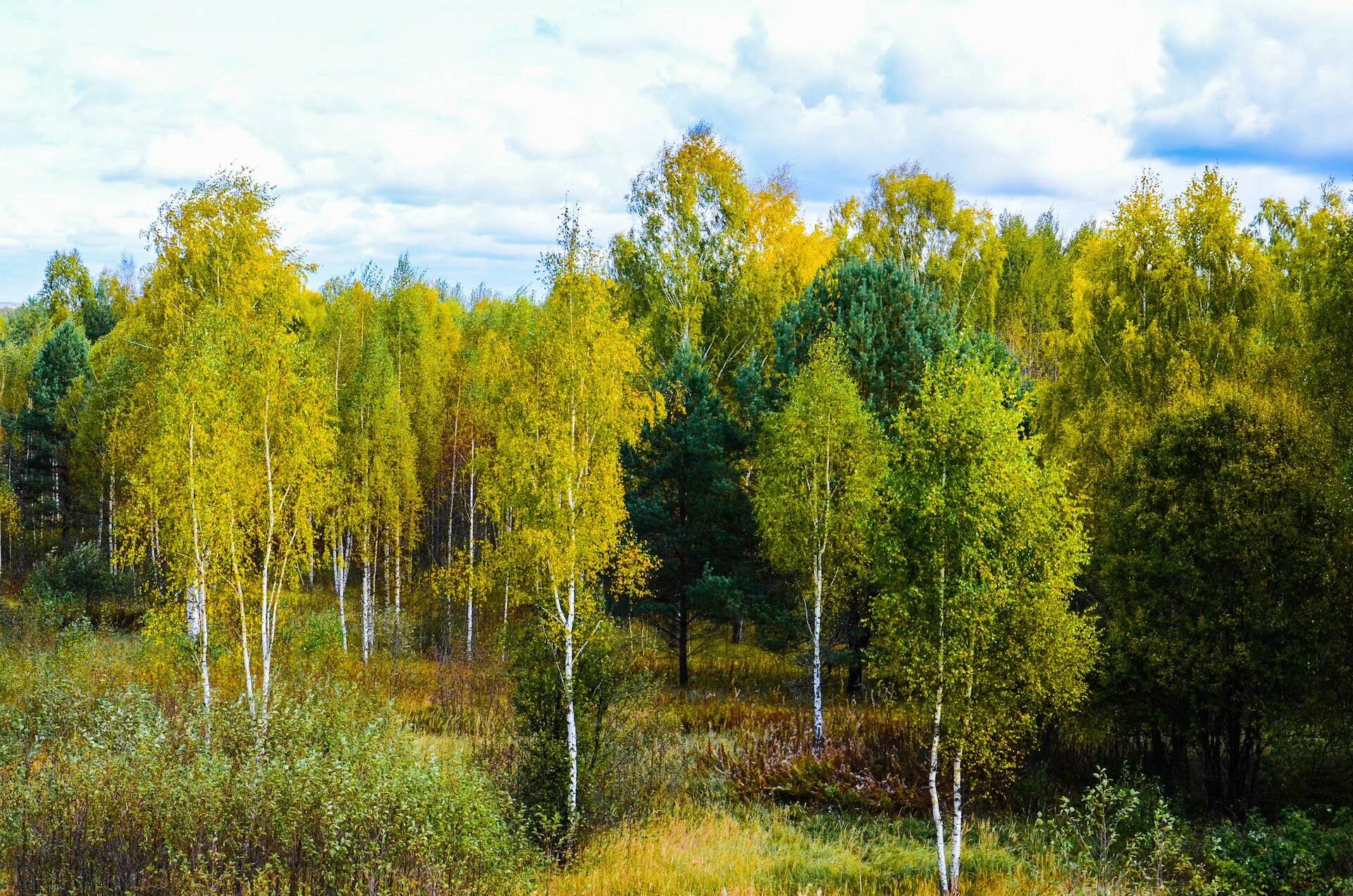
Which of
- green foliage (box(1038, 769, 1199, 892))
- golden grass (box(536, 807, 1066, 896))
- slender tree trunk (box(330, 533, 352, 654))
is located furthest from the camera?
slender tree trunk (box(330, 533, 352, 654))

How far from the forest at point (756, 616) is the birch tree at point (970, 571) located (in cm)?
7

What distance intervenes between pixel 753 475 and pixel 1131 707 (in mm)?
13757

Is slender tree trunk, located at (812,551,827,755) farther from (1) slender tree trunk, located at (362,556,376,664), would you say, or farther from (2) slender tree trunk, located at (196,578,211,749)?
(1) slender tree trunk, located at (362,556,376,664)

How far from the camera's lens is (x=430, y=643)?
33125 mm

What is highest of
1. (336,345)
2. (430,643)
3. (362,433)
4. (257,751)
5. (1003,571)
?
(336,345)

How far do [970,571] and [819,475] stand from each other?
7540mm

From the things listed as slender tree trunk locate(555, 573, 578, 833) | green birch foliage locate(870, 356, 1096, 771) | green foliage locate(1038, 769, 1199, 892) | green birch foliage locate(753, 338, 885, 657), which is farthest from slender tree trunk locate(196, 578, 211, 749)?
green foliage locate(1038, 769, 1199, 892)

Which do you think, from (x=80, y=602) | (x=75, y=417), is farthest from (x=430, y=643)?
(x=75, y=417)

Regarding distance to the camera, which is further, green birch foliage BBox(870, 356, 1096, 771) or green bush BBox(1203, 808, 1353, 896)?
green birch foliage BBox(870, 356, 1096, 771)

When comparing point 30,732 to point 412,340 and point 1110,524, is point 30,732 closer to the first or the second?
point 1110,524

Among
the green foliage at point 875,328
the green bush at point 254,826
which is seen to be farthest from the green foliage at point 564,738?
the green foliage at point 875,328

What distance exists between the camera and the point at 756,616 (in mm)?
24172

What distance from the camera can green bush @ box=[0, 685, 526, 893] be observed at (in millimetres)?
9320

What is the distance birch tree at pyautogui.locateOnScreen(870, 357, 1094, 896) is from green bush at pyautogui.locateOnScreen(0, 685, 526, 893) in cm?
623
